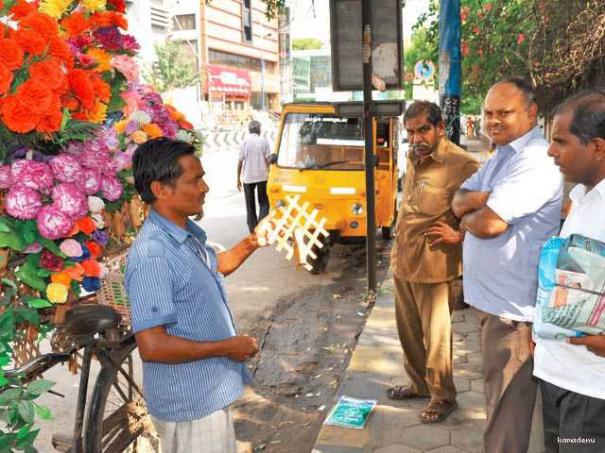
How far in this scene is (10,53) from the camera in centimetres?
205

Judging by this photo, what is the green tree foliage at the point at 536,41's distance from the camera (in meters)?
4.97

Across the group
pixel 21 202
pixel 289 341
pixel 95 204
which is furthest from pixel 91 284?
pixel 289 341

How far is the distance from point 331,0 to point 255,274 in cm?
330

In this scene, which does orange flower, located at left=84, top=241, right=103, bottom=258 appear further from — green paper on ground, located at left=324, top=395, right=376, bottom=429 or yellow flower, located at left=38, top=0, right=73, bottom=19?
green paper on ground, located at left=324, top=395, right=376, bottom=429

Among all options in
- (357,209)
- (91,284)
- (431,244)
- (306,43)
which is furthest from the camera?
(306,43)

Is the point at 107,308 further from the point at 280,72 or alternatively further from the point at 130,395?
the point at 280,72

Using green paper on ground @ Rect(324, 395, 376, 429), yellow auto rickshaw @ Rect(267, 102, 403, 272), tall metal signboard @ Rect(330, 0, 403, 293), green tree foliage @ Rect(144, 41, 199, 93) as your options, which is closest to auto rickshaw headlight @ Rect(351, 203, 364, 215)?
yellow auto rickshaw @ Rect(267, 102, 403, 272)

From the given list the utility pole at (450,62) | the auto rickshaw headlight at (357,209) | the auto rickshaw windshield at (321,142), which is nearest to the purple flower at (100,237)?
the utility pole at (450,62)

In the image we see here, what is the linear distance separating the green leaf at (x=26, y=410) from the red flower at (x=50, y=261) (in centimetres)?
52

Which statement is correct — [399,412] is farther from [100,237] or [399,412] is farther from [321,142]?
[321,142]

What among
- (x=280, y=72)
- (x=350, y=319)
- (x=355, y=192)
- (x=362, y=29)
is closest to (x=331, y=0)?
(x=362, y=29)

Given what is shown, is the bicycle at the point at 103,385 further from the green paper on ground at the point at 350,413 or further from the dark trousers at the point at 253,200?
the dark trousers at the point at 253,200

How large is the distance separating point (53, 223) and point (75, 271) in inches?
9.9

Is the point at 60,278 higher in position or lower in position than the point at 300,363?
higher
